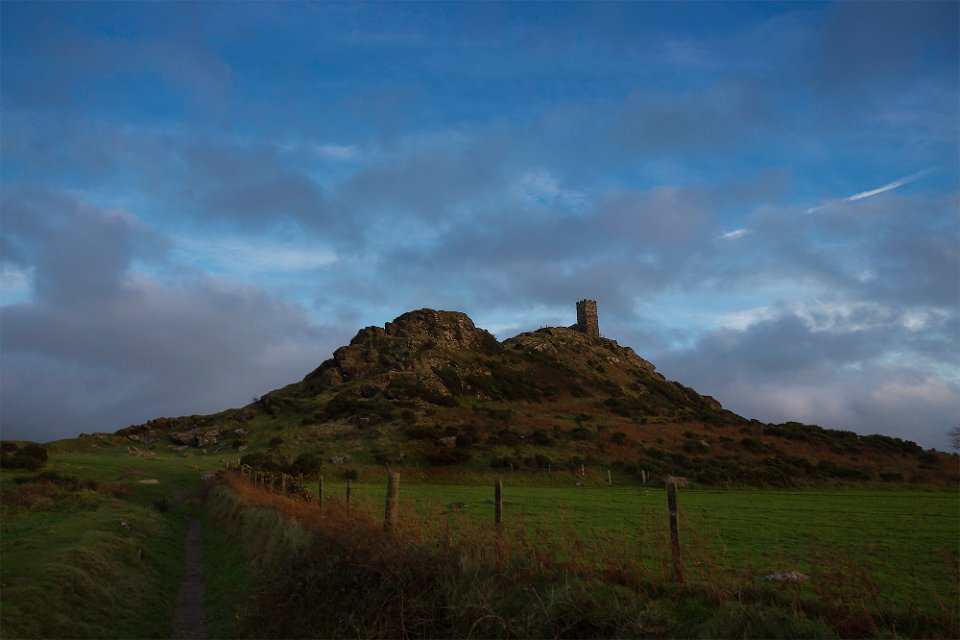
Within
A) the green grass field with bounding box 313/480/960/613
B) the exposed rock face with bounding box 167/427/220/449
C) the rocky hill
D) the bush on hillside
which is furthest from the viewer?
the exposed rock face with bounding box 167/427/220/449

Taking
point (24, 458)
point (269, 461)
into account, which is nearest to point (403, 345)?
point (269, 461)

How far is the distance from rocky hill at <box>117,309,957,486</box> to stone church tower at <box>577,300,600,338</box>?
40403 millimetres

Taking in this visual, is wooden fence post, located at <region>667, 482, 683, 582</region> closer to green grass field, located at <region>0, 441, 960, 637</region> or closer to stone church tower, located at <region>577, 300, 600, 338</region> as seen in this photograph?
green grass field, located at <region>0, 441, 960, 637</region>

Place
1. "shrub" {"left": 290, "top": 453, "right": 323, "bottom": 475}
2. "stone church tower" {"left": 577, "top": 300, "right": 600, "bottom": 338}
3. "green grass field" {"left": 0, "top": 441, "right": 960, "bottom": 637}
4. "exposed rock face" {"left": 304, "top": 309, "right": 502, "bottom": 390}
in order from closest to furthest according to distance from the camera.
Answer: "green grass field" {"left": 0, "top": 441, "right": 960, "bottom": 637} → "shrub" {"left": 290, "top": 453, "right": 323, "bottom": 475} → "exposed rock face" {"left": 304, "top": 309, "right": 502, "bottom": 390} → "stone church tower" {"left": 577, "top": 300, "right": 600, "bottom": 338}

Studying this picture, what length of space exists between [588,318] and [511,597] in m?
171

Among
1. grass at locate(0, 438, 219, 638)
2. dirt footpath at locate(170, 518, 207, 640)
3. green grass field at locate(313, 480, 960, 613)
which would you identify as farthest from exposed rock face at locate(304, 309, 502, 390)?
dirt footpath at locate(170, 518, 207, 640)

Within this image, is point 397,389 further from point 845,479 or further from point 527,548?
point 527,548

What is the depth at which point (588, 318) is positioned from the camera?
17625cm

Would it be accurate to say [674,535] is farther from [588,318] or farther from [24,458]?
[588,318]

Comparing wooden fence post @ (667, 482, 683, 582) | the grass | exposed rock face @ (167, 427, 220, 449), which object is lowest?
the grass

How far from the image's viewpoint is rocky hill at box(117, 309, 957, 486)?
58.7 m

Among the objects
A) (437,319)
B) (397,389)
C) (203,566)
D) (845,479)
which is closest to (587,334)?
(437,319)

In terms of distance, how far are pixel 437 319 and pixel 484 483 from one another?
81.2 meters

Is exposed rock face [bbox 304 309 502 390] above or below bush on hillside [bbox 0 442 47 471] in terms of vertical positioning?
above
